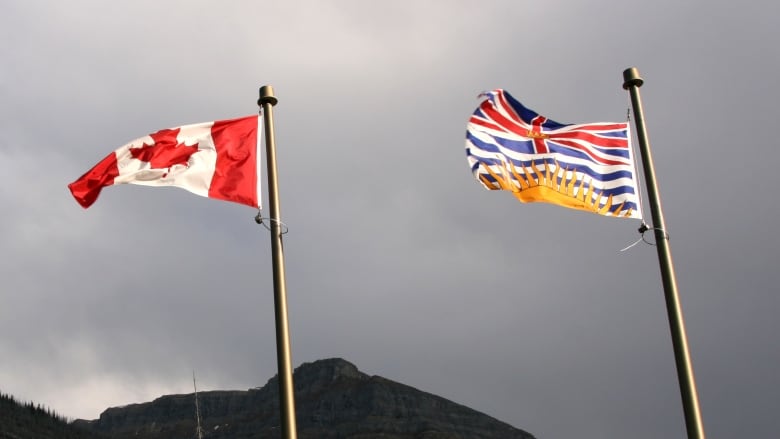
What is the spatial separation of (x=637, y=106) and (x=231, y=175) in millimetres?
8413

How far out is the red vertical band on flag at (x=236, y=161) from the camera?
758 inches

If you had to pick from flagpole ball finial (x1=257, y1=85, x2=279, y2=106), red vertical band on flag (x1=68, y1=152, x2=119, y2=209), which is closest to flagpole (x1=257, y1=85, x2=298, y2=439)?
flagpole ball finial (x1=257, y1=85, x2=279, y2=106)

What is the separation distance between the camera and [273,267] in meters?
17.6

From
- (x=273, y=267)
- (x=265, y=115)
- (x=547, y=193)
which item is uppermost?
(x=265, y=115)

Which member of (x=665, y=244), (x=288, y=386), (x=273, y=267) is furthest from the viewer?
(x=665, y=244)

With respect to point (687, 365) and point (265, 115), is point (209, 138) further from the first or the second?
point (687, 365)

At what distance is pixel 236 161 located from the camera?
1966 cm

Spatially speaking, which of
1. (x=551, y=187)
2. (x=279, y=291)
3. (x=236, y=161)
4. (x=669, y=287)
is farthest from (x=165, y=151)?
(x=669, y=287)

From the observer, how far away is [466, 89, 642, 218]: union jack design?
20.5m

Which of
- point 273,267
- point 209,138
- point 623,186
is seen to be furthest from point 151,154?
point 623,186

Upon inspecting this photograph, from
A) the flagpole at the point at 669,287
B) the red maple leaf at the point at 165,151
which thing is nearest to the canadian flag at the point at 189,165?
the red maple leaf at the point at 165,151

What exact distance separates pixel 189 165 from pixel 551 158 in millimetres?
7442

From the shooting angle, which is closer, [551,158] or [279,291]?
[279,291]

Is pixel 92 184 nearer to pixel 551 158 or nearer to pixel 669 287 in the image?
pixel 551 158
